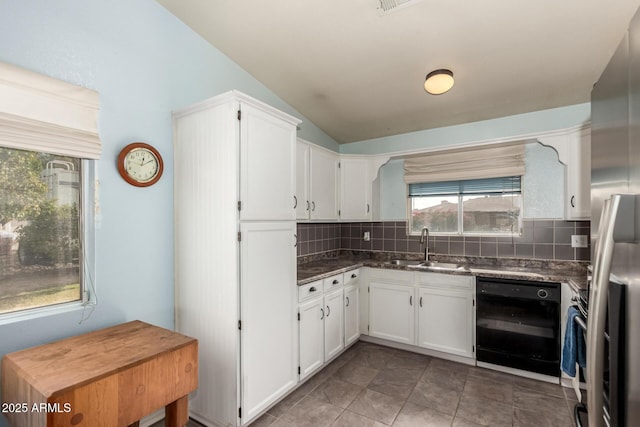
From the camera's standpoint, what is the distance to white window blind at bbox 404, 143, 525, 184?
10.7 feet

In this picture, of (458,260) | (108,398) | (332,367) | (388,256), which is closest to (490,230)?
(458,260)

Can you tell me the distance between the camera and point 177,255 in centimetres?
233

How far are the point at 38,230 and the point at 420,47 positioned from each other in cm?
285

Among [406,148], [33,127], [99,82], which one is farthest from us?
[406,148]

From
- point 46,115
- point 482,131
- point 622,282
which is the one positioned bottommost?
point 622,282

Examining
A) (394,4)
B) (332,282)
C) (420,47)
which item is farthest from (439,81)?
(332,282)

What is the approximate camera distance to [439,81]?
7.85ft

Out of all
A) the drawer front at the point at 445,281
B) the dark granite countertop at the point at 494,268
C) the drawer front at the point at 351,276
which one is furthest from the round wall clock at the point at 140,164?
the drawer front at the point at 445,281

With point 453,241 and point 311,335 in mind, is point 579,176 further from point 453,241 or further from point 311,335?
point 311,335

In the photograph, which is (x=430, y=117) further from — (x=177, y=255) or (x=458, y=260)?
(x=177, y=255)

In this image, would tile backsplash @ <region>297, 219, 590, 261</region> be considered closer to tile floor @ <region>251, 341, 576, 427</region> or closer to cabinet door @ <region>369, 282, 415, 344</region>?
cabinet door @ <region>369, 282, 415, 344</region>

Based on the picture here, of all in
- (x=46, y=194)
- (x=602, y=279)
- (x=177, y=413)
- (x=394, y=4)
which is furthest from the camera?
(x=394, y=4)

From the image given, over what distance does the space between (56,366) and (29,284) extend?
64 centimetres

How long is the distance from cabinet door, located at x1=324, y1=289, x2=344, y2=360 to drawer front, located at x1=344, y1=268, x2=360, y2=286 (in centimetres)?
15
